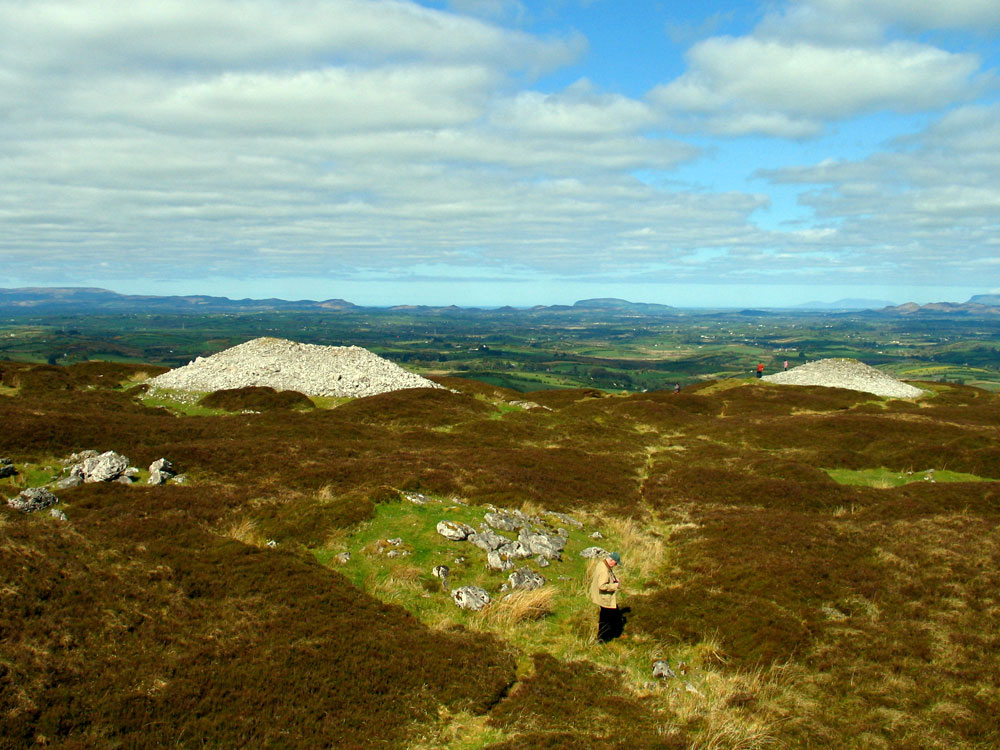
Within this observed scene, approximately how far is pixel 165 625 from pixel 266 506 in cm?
1012

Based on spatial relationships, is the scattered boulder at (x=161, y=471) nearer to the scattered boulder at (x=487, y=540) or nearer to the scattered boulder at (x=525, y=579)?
the scattered boulder at (x=487, y=540)

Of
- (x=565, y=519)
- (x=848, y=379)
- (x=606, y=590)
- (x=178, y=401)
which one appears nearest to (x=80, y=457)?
(x=565, y=519)

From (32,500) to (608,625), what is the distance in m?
20.3

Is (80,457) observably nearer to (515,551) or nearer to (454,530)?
(454,530)

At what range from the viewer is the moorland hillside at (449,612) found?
11.2 meters

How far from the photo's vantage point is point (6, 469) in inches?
946

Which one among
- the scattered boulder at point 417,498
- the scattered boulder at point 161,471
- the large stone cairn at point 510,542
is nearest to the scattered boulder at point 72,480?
the scattered boulder at point 161,471

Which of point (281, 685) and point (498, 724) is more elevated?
point (281, 685)

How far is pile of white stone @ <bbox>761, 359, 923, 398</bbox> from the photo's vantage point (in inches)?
3280

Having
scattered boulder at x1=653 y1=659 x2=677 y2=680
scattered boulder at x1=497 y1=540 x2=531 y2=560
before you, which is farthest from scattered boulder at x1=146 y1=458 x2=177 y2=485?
scattered boulder at x1=653 y1=659 x2=677 y2=680

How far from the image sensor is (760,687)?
43.5 ft

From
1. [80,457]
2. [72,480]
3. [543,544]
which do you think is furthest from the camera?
[80,457]

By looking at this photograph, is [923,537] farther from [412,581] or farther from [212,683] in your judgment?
[212,683]

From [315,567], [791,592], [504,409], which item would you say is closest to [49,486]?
[315,567]
